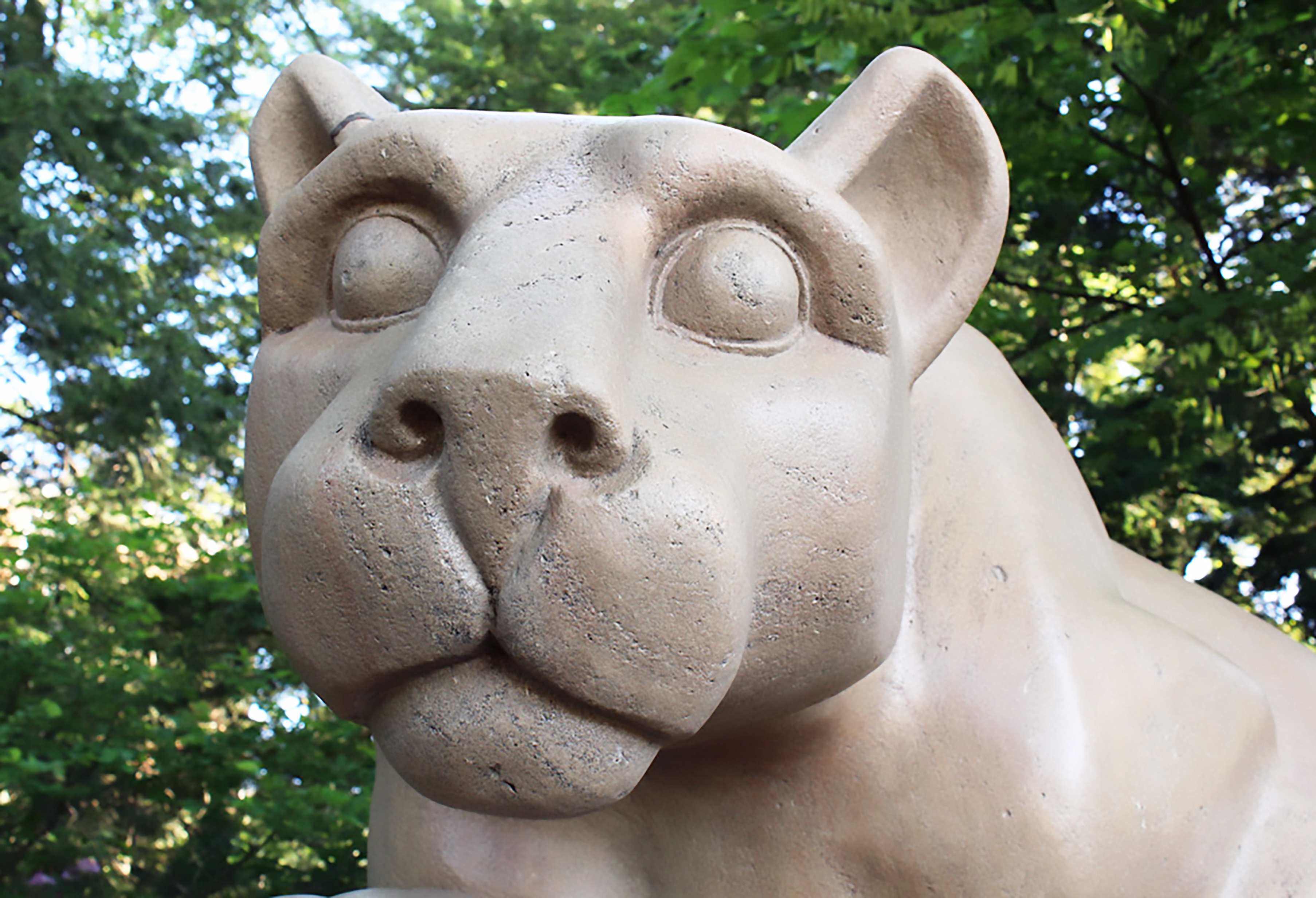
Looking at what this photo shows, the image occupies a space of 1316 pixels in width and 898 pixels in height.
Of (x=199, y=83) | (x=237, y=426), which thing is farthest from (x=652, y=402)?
(x=199, y=83)

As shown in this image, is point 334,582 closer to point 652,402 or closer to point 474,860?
point 652,402

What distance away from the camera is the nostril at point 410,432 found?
3.92 feet

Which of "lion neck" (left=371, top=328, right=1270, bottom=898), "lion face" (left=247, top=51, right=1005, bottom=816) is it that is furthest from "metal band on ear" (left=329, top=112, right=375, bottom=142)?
"lion neck" (left=371, top=328, right=1270, bottom=898)

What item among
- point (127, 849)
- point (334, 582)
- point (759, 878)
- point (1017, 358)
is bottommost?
point (127, 849)

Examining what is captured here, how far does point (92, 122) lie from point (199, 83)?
1008 millimetres

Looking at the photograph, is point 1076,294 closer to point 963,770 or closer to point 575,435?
point 963,770

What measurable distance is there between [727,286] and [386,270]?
390 mm

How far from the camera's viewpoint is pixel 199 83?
317 inches

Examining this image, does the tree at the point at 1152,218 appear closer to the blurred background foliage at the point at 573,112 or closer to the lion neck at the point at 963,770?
the blurred background foliage at the point at 573,112

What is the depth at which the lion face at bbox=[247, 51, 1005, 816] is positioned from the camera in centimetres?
118

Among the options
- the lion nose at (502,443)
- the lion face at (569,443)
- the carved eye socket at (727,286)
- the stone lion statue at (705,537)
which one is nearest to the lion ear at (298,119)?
the stone lion statue at (705,537)

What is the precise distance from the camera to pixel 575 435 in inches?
47.2

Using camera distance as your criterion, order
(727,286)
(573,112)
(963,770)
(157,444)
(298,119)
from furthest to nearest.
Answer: (157,444)
(573,112)
(298,119)
(963,770)
(727,286)

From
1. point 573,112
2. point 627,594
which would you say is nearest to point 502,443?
point 627,594
